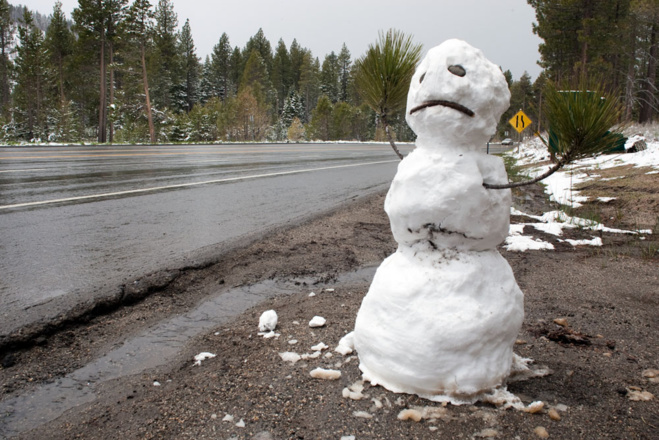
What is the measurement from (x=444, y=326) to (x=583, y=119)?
3.48 ft

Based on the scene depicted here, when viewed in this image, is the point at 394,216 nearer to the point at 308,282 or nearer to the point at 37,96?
the point at 308,282

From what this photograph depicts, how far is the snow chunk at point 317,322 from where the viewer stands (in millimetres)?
2832

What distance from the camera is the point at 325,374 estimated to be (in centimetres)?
222

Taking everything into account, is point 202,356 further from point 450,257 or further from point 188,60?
point 188,60

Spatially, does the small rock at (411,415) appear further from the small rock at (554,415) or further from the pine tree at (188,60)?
the pine tree at (188,60)

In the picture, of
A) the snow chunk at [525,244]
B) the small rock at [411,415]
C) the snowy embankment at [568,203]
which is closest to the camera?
the small rock at [411,415]

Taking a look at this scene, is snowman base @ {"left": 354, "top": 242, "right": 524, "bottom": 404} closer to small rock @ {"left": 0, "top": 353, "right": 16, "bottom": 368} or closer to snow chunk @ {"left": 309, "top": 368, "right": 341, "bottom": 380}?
snow chunk @ {"left": 309, "top": 368, "right": 341, "bottom": 380}

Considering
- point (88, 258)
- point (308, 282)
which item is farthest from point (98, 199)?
point (308, 282)

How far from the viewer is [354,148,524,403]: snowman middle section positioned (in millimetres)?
2002

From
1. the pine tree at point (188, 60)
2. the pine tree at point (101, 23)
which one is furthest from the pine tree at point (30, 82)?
the pine tree at point (188, 60)

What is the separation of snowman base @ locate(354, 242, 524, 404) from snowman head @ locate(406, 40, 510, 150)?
56 cm

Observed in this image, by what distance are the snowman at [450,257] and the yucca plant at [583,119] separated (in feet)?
0.92

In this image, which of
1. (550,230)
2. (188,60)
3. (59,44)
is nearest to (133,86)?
(59,44)

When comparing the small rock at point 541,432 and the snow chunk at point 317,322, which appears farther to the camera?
the snow chunk at point 317,322
